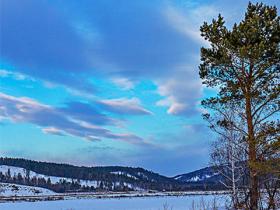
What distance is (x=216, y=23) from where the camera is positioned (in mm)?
18312

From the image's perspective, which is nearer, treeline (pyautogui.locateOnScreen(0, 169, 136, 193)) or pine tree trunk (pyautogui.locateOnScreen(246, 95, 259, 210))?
pine tree trunk (pyautogui.locateOnScreen(246, 95, 259, 210))

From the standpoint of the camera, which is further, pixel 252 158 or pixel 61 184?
pixel 61 184

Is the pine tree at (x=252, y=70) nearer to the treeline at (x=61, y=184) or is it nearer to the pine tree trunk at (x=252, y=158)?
the pine tree trunk at (x=252, y=158)

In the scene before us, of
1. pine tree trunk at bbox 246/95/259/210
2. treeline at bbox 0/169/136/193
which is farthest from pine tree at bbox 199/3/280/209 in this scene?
treeline at bbox 0/169/136/193

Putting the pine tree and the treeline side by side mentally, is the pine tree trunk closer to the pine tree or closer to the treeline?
the pine tree

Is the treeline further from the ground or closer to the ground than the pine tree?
further from the ground

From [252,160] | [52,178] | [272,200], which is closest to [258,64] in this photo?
[252,160]

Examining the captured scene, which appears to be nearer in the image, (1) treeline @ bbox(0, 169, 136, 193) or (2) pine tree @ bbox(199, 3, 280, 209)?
(2) pine tree @ bbox(199, 3, 280, 209)

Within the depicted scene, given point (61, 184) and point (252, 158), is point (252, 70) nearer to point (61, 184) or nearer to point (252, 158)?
point (252, 158)

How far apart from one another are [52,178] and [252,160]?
186 metres

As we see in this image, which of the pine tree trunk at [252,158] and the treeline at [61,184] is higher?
the treeline at [61,184]

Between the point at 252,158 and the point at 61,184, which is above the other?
the point at 61,184

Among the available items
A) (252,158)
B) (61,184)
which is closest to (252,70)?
(252,158)

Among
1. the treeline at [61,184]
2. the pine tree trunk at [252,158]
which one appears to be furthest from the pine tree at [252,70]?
the treeline at [61,184]
